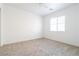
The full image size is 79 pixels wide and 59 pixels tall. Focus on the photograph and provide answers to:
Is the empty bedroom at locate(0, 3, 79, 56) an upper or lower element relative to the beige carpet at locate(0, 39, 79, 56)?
upper

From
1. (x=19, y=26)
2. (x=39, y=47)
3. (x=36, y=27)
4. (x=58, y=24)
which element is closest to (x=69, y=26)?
(x=58, y=24)

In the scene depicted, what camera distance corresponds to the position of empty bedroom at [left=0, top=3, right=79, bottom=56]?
2.63 metres

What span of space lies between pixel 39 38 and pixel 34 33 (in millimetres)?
289

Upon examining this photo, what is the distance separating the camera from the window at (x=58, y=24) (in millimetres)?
2555

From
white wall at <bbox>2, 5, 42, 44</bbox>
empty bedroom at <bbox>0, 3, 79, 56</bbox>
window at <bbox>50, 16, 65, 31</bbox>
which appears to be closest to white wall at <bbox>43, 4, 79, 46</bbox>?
empty bedroom at <bbox>0, 3, 79, 56</bbox>

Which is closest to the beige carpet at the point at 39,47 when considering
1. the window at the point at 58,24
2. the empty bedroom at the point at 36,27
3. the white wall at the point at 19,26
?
the empty bedroom at the point at 36,27

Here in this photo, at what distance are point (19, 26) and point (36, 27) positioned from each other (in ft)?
2.17

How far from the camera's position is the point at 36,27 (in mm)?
2611

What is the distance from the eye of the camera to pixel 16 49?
8.91 ft

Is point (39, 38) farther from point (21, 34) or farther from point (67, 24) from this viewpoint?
point (67, 24)

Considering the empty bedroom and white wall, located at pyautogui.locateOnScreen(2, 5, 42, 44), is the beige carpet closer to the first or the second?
the empty bedroom

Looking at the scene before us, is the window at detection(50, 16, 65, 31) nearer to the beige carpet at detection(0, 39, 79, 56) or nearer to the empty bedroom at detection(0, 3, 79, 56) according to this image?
the empty bedroom at detection(0, 3, 79, 56)

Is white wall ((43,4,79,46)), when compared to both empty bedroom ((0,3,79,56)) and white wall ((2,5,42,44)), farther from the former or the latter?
white wall ((2,5,42,44))


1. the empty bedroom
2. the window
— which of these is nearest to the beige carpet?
the empty bedroom
